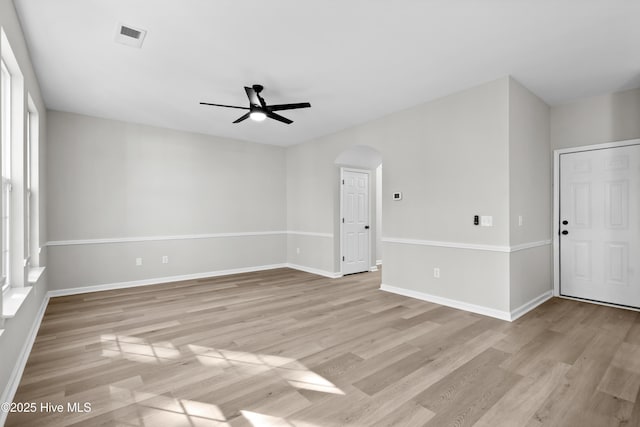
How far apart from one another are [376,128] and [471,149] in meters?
1.66

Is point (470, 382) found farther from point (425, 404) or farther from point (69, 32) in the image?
point (69, 32)

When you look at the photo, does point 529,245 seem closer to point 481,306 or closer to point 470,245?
point 470,245

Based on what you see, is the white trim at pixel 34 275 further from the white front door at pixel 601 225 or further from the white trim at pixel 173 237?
the white front door at pixel 601 225

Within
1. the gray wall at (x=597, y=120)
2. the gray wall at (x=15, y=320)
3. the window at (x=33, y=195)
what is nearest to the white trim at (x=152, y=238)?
the window at (x=33, y=195)

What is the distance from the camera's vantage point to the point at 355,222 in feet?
21.0

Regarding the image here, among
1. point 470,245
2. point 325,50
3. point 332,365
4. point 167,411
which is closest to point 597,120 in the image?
point 470,245

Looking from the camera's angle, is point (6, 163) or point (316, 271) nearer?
point (6, 163)

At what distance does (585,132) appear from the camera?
422 centimetres

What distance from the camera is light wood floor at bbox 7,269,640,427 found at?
1.95 m

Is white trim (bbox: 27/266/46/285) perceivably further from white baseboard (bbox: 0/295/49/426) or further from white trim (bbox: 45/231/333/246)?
white trim (bbox: 45/231/333/246)

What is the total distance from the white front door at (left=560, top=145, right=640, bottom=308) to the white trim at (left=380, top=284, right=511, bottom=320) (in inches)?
65.9

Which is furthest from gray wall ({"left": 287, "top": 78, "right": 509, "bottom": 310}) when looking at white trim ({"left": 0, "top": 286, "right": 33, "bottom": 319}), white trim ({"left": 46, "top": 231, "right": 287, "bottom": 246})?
white trim ({"left": 0, "top": 286, "right": 33, "bottom": 319})

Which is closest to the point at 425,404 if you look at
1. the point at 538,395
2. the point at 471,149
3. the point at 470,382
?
the point at 470,382

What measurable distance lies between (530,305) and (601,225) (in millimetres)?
1469
